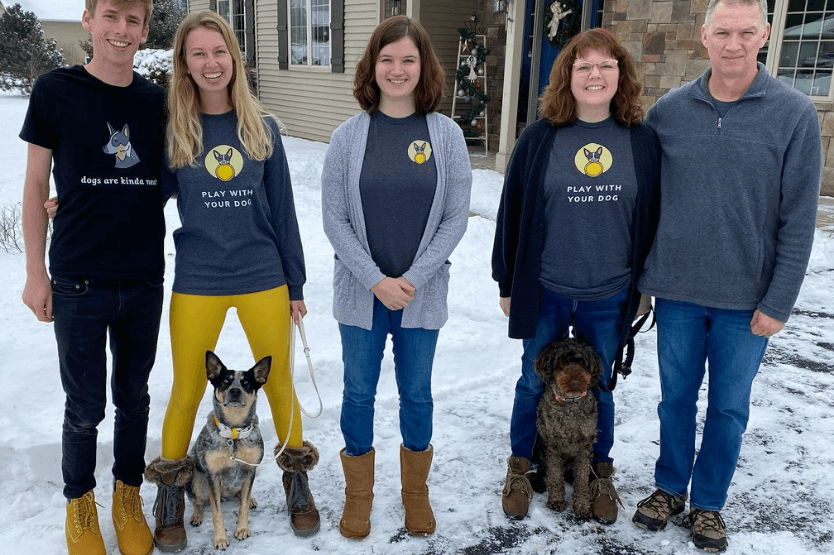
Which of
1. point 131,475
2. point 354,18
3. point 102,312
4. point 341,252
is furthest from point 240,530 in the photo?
point 354,18

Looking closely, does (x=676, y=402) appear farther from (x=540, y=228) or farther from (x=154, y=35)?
(x=154, y=35)

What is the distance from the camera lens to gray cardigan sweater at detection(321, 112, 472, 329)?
271 centimetres

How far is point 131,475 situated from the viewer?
2.81 meters

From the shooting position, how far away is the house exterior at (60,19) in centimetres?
4122

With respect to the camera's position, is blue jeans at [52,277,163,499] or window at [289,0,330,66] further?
window at [289,0,330,66]

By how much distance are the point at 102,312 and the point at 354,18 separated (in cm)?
1116

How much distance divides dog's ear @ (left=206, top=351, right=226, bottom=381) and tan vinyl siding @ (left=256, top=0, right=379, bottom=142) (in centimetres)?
1012

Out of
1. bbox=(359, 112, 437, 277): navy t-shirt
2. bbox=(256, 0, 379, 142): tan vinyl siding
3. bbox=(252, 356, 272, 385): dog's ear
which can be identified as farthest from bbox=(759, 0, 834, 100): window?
bbox=(252, 356, 272, 385): dog's ear

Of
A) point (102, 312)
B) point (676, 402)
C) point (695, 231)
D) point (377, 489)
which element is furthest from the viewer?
point (377, 489)

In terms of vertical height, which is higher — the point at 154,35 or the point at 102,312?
the point at 154,35

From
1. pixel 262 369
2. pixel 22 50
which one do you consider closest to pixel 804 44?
pixel 262 369

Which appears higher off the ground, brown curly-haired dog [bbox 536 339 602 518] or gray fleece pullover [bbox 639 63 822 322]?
gray fleece pullover [bbox 639 63 822 322]

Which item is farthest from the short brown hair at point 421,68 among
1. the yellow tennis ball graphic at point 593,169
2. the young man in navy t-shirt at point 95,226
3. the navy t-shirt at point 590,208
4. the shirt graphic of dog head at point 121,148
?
the shirt graphic of dog head at point 121,148

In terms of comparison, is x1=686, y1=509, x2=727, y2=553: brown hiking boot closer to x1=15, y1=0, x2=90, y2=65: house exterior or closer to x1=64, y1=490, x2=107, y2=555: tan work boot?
x1=64, y1=490, x2=107, y2=555: tan work boot
